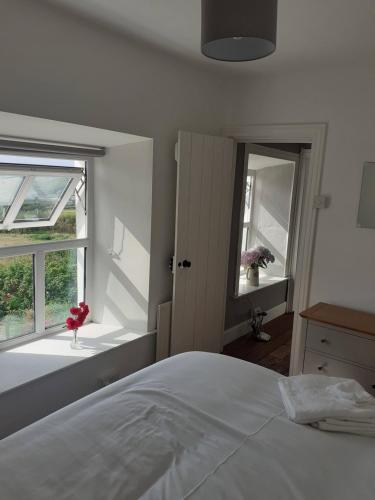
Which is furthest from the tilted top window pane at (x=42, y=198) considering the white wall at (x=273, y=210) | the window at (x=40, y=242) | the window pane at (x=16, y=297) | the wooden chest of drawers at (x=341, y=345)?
the white wall at (x=273, y=210)

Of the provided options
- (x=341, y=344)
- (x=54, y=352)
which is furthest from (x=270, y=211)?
(x=54, y=352)

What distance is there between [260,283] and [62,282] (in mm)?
2360

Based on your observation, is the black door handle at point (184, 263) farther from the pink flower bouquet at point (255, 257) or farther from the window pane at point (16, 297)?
the pink flower bouquet at point (255, 257)

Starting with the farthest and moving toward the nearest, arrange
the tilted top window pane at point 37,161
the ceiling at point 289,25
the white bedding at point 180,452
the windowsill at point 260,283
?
the windowsill at point 260,283, the tilted top window pane at point 37,161, the ceiling at point 289,25, the white bedding at point 180,452

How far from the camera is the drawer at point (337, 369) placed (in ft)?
7.91

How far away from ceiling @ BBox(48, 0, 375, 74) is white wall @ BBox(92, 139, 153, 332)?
0.72 meters

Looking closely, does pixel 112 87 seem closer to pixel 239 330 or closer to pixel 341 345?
pixel 341 345

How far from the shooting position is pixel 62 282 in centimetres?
302

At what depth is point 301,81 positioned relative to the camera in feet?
9.57

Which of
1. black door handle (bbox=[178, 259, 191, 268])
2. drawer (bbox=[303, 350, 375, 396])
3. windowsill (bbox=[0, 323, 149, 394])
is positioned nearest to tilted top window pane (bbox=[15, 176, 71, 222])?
windowsill (bbox=[0, 323, 149, 394])

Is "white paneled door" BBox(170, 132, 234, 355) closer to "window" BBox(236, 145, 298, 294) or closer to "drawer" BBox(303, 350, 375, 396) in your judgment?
"drawer" BBox(303, 350, 375, 396)

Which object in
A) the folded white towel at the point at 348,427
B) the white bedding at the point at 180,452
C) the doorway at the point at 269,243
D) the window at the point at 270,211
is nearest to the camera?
the white bedding at the point at 180,452

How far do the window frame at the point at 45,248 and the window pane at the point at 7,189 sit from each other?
7 centimetres

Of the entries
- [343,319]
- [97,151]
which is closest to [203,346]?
[343,319]
